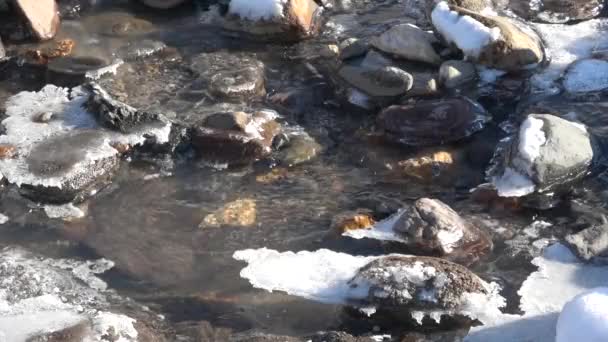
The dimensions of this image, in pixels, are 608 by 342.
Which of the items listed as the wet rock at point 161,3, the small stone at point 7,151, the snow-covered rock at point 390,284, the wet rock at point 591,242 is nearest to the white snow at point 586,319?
the snow-covered rock at point 390,284

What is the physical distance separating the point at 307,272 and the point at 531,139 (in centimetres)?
162

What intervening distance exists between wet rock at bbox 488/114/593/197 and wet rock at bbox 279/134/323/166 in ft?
3.63

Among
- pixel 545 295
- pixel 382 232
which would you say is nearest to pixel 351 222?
pixel 382 232

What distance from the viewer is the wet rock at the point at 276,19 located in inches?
271

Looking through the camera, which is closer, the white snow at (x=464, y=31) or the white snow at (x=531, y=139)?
the white snow at (x=531, y=139)

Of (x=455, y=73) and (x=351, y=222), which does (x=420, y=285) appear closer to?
(x=351, y=222)

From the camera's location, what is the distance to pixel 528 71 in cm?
638

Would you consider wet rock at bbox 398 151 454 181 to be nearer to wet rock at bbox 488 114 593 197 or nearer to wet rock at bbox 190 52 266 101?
wet rock at bbox 488 114 593 197

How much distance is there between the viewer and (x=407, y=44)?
21.2 ft

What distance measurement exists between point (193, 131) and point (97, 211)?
0.87m

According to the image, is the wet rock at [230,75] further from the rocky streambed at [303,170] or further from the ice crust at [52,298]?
the ice crust at [52,298]

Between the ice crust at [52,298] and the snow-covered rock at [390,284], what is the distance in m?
0.76

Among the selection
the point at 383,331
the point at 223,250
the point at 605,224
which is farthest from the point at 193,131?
the point at 605,224

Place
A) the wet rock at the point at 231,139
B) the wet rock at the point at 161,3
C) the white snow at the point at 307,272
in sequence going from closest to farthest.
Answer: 1. the white snow at the point at 307,272
2. the wet rock at the point at 231,139
3. the wet rock at the point at 161,3
